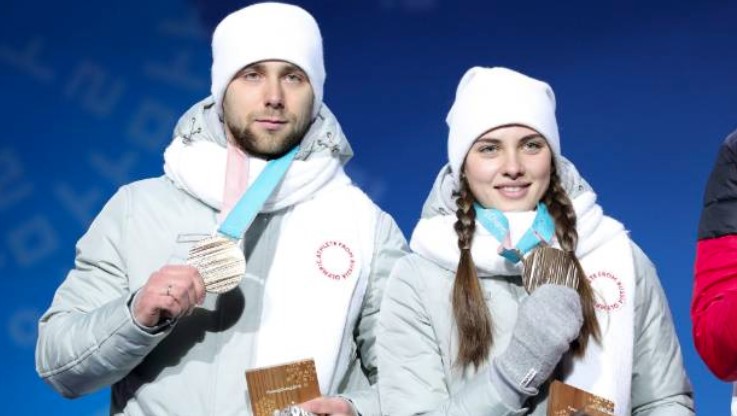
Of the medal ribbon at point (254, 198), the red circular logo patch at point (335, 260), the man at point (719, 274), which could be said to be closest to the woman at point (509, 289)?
the red circular logo patch at point (335, 260)

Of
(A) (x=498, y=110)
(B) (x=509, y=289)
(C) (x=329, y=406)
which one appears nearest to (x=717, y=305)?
(B) (x=509, y=289)

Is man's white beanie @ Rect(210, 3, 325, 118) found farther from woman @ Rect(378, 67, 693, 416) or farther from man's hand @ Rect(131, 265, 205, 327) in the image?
man's hand @ Rect(131, 265, 205, 327)

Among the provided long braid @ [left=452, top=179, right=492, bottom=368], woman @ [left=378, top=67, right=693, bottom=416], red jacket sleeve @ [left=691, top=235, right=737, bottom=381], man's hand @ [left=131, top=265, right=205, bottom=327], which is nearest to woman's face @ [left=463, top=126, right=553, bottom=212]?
woman @ [left=378, top=67, right=693, bottom=416]

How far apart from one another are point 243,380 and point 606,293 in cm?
86

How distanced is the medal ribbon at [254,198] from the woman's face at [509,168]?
1.49ft

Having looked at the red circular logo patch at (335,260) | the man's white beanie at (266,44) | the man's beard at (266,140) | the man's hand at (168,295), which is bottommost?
the man's hand at (168,295)

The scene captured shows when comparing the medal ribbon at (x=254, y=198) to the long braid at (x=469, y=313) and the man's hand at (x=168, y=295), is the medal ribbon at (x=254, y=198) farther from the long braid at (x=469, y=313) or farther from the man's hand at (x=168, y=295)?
the long braid at (x=469, y=313)

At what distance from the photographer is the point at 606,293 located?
2.44m

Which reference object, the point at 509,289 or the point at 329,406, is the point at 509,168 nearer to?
the point at 509,289

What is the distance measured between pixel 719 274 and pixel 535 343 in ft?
1.32

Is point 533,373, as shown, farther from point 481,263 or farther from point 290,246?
point 290,246

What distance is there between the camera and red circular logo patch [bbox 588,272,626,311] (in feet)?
7.94

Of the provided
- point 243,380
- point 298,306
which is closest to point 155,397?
point 243,380

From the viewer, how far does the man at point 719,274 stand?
6.84 feet
